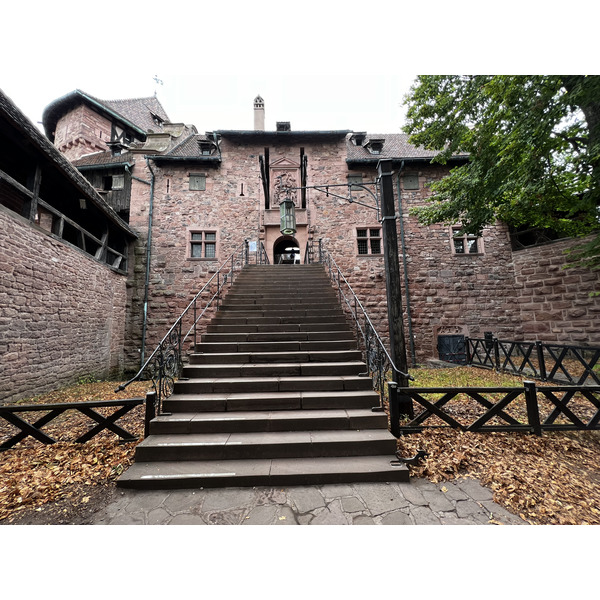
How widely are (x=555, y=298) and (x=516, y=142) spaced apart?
7173mm

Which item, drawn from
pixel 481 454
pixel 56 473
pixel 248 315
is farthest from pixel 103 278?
pixel 481 454

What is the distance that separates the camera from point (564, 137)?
559 cm

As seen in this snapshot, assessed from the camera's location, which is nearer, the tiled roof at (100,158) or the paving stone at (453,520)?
the paving stone at (453,520)

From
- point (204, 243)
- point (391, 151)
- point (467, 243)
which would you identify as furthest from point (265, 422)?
point (391, 151)

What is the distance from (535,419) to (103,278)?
471 inches

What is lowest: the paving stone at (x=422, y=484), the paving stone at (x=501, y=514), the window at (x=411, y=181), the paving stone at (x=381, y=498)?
the paving stone at (x=501, y=514)

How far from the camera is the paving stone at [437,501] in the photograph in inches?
94.6

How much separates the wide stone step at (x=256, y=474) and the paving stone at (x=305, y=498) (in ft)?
0.34

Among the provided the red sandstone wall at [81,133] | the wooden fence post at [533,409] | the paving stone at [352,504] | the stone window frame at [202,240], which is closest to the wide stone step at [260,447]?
the paving stone at [352,504]

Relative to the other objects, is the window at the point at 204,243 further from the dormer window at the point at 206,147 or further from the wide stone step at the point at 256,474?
the wide stone step at the point at 256,474

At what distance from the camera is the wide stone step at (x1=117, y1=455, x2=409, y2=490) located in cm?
273

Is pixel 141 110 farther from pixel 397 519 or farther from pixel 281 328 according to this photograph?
pixel 397 519

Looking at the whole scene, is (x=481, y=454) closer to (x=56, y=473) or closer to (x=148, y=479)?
(x=148, y=479)

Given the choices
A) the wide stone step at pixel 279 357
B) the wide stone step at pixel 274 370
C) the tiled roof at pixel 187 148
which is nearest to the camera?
the wide stone step at pixel 274 370
